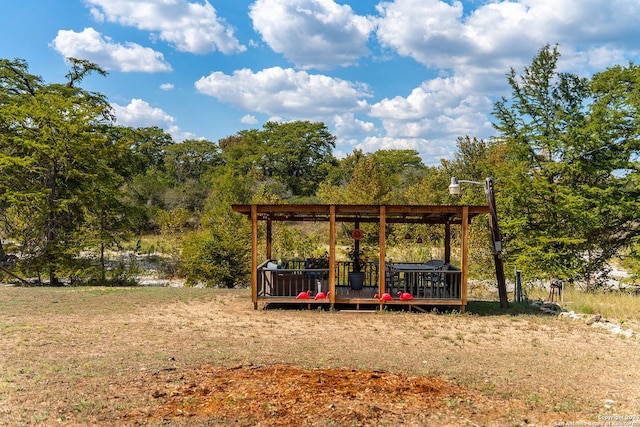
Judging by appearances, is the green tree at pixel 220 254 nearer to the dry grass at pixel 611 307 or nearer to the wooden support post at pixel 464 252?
the wooden support post at pixel 464 252

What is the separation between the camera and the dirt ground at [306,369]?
518cm

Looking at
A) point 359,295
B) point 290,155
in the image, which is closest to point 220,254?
point 359,295

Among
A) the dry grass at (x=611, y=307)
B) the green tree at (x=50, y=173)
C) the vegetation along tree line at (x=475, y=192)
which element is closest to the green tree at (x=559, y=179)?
the vegetation along tree line at (x=475, y=192)

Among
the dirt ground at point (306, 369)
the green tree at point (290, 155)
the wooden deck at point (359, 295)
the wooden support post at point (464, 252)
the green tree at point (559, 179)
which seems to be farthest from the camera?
the green tree at point (290, 155)

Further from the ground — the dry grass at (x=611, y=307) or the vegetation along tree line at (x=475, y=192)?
the vegetation along tree line at (x=475, y=192)

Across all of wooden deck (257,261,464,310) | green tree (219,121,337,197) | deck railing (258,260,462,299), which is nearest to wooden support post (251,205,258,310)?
wooden deck (257,261,464,310)

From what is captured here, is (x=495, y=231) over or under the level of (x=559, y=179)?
under

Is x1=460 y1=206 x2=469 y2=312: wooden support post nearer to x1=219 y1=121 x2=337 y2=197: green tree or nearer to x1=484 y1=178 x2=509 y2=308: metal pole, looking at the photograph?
x1=484 y1=178 x2=509 y2=308: metal pole

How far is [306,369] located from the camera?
22.1 feet

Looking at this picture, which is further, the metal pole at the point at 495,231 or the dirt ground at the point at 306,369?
the metal pole at the point at 495,231

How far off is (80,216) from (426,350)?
1952cm

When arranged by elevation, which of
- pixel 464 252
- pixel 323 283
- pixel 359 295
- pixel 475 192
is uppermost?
pixel 475 192

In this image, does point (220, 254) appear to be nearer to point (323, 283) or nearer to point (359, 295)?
point (323, 283)

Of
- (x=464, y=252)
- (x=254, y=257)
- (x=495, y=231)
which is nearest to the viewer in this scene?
(x=464, y=252)
